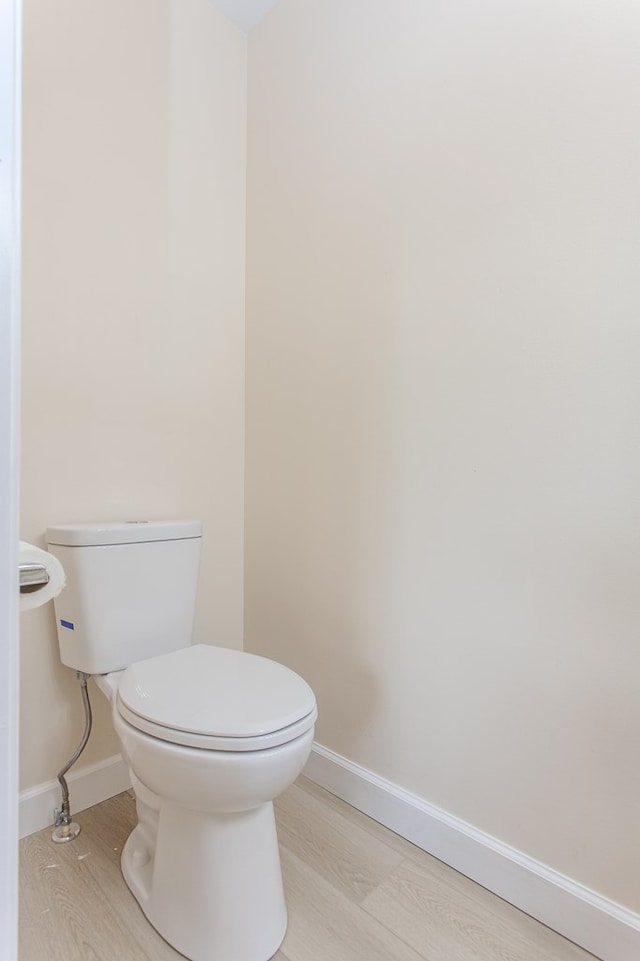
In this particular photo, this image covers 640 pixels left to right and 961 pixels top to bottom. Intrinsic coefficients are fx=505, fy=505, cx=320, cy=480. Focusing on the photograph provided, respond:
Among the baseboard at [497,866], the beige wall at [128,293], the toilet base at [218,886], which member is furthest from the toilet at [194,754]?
the baseboard at [497,866]

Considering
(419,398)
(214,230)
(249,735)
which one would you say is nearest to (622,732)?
(249,735)

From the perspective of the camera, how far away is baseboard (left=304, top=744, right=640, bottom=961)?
0.92 m

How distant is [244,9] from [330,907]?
2439 mm

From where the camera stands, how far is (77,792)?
50.8 inches

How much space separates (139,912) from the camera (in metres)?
1.01

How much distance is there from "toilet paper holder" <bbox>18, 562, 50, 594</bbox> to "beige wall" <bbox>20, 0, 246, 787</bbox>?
0.98 m

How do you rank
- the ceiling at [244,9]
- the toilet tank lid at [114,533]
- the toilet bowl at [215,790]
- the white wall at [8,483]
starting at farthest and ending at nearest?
1. the ceiling at [244,9]
2. the toilet tank lid at [114,533]
3. the toilet bowl at [215,790]
4. the white wall at [8,483]

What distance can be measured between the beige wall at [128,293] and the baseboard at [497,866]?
0.60 m

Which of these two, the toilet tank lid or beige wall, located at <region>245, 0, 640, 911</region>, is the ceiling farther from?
the toilet tank lid

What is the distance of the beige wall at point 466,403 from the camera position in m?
0.93

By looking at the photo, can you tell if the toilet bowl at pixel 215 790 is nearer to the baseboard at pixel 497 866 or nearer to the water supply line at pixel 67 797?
the water supply line at pixel 67 797

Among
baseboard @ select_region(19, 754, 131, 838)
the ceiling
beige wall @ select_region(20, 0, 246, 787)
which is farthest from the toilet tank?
the ceiling

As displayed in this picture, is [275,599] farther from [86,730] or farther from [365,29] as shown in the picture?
[365,29]

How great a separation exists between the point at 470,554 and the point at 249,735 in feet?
1.93
